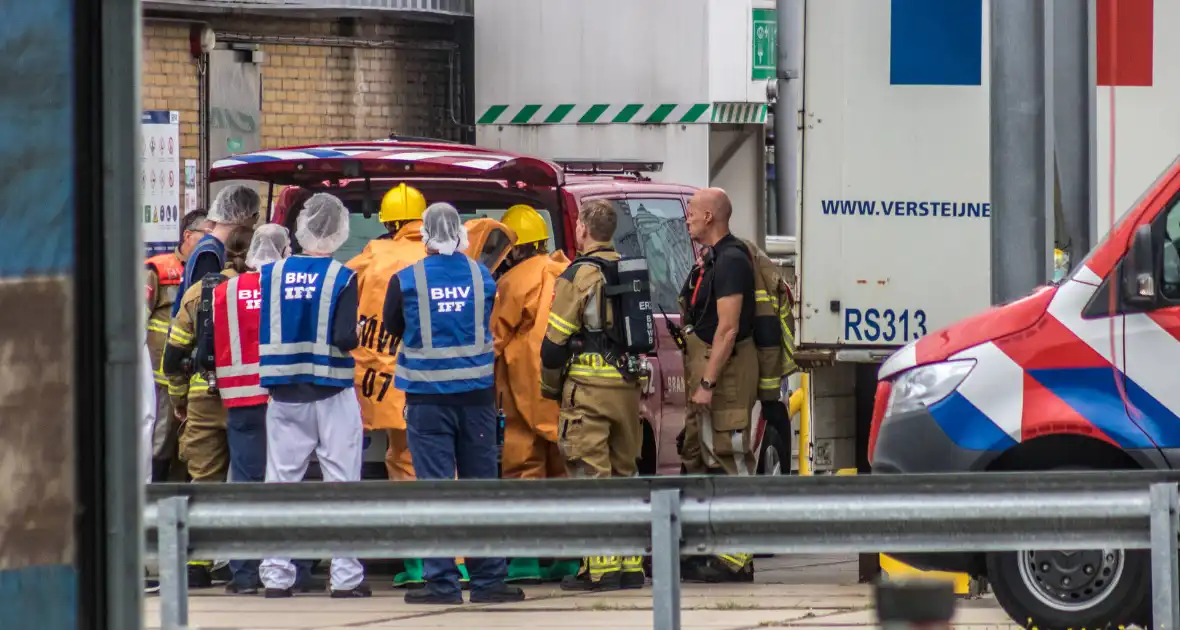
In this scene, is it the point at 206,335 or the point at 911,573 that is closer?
the point at 911,573

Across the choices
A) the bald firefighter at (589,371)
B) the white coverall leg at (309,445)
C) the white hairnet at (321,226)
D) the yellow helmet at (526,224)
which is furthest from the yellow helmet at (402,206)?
the white coverall leg at (309,445)

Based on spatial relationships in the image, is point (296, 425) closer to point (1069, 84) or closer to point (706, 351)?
point (706, 351)

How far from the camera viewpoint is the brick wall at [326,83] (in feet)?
59.8

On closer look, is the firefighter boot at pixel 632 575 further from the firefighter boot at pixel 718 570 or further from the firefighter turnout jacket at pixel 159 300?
the firefighter turnout jacket at pixel 159 300

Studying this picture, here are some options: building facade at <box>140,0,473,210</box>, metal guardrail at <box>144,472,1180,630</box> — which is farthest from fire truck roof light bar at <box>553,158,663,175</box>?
metal guardrail at <box>144,472,1180,630</box>

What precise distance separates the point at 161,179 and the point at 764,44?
238 inches

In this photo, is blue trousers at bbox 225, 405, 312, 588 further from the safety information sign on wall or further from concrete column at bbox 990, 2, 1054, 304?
the safety information sign on wall

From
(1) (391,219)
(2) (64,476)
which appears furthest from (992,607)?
(2) (64,476)

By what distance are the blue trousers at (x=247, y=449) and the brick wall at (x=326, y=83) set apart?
8.48 metres

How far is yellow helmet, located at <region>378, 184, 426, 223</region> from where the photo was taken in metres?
10.3

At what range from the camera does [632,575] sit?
10.1 metres

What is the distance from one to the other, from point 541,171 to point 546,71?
9622 mm

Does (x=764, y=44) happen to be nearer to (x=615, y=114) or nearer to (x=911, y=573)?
(x=615, y=114)

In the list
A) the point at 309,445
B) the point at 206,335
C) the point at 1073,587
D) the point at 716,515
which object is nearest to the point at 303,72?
the point at 206,335
